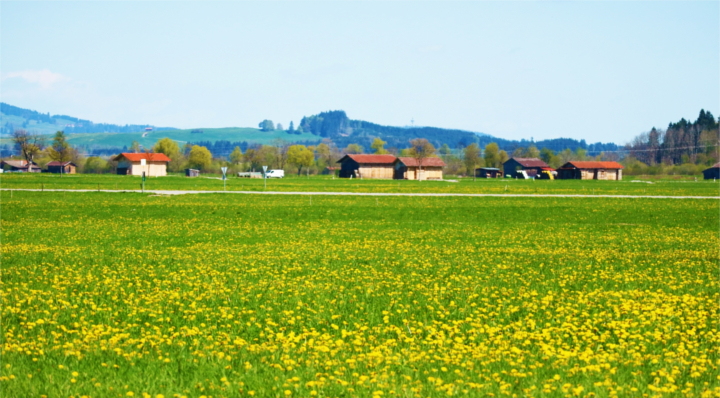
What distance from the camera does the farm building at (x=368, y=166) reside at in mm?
160750

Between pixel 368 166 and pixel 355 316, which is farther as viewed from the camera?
pixel 368 166

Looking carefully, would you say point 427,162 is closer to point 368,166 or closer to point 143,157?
point 368,166

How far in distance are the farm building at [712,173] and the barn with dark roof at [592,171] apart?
21431 mm

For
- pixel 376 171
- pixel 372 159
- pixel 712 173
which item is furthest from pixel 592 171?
pixel 372 159

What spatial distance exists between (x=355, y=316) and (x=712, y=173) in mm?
178605

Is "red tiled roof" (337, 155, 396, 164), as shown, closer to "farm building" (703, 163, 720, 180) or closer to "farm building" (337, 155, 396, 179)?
"farm building" (337, 155, 396, 179)

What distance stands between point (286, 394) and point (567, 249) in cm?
1834

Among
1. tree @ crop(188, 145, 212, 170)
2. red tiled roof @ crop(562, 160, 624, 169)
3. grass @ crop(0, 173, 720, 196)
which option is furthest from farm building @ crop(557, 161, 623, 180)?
tree @ crop(188, 145, 212, 170)

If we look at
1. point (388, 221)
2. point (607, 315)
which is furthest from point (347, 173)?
point (607, 315)

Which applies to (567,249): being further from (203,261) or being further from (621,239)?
(203,261)

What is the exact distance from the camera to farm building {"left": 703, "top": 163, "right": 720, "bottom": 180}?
6519 inches

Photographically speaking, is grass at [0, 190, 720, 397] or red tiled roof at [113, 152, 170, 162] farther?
red tiled roof at [113, 152, 170, 162]

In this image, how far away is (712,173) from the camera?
16725 cm

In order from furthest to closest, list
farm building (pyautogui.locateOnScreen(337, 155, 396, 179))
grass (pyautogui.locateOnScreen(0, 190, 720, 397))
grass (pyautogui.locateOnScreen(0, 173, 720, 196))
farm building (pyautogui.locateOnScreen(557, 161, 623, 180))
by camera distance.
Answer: farm building (pyautogui.locateOnScreen(557, 161, 623, 180)) < farm building (pyautogui.locateOnScreen(337, 155, 396, 179)) < grass (pyautogui.locateOnScreen(0, 173, 720, 196)) < grass (pyautogui.locateOnScreen(0, 190, 720, 397))
